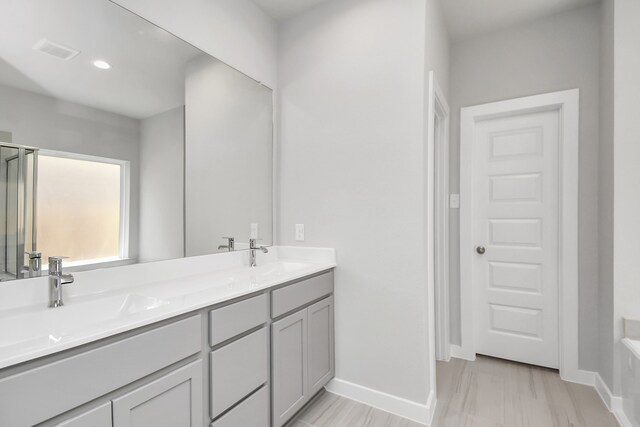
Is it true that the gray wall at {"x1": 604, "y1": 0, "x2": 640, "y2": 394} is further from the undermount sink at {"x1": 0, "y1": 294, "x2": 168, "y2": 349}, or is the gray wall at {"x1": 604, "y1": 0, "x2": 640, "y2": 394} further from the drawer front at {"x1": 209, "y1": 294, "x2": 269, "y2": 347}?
the undermount sink at {"x1": 0, "y1": 294, "x2": 168, "y2": 349}

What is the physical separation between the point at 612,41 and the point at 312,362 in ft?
8.81

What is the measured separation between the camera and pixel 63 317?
1142 millimetres

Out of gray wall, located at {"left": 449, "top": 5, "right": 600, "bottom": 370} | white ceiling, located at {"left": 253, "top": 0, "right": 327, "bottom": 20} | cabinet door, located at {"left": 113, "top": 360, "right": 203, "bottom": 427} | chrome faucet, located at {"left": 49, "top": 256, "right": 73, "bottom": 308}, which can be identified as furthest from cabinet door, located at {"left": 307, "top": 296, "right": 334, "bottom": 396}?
white ceiling, located at {"left": 253, "top": 0, "right": 327, "bottom": 20}

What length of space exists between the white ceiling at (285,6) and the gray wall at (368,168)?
5 cm

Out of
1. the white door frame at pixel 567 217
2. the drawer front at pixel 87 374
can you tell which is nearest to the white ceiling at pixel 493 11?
the white door frame at pixel 567 217

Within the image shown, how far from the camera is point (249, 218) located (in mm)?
2170

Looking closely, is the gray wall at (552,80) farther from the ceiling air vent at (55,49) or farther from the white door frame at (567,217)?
the ceiling air vent at (55,49)

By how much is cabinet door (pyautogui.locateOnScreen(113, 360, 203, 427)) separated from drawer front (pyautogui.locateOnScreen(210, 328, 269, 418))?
0.07 meters

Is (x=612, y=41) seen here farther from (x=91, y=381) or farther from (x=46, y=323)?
(x=46, y=323)

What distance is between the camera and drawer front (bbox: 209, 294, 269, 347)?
125 cm

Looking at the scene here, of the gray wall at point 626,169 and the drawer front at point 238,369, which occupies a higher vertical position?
the gray wall at point 626,169

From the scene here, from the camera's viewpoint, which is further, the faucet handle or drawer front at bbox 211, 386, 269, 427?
drawer front at bbox 211, 386, 269, 427

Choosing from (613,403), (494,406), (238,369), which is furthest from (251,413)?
(613,403)

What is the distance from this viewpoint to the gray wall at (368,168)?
184 centimetres
